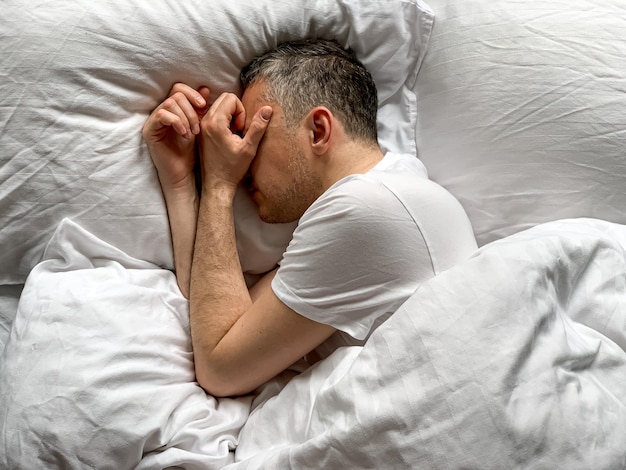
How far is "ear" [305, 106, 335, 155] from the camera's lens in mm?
1063

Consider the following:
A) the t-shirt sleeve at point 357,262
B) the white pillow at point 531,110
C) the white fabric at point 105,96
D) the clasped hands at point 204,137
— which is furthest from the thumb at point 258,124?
the white pillow at point 531,110

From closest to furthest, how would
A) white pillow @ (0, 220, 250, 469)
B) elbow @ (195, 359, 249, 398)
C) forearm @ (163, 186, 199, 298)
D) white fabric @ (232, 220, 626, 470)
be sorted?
white fabric @ (232, 220, 626, 470), white pillow @ (0, 220, 250, 469), elbow @ (195, 359, 249, 398), forearm @ (163, 186, 199, 298)

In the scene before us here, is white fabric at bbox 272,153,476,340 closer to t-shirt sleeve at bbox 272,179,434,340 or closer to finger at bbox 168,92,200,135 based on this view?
t-shirt sleeve at bbox 272,179,434,340

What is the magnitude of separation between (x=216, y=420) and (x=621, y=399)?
0.58 m

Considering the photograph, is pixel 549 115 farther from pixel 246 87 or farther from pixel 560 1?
pixel 246 87

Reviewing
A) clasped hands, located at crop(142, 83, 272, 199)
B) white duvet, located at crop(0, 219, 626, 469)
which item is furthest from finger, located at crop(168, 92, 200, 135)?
white duvet, located at crop(0, 219, 626, 469)

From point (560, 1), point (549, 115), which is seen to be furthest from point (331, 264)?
point (560, 1)

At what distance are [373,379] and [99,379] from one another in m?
0.39

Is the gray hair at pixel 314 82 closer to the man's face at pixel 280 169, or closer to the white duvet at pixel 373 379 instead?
the man's face at pixel 280 169

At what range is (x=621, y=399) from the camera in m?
0.83

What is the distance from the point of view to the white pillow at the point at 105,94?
101 centimetres

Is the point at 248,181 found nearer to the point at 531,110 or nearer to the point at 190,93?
the point at 190,93

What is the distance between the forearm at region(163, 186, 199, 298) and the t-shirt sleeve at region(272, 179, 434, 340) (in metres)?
0.23

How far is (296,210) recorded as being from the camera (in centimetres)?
112
